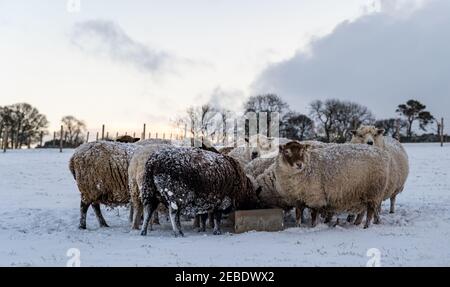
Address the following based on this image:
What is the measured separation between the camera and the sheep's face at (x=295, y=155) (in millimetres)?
11078

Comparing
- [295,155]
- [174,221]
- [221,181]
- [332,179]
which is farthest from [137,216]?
[332,179]

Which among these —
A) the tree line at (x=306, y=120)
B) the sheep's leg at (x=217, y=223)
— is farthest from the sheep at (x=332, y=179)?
the tree line at (x=306, y=120)

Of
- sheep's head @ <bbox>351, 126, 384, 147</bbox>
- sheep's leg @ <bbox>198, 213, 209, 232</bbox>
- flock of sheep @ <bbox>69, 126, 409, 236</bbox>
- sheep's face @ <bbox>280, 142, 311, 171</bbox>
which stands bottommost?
sheep's leg @ <bbox>198, 213, 209, 232</bbox>

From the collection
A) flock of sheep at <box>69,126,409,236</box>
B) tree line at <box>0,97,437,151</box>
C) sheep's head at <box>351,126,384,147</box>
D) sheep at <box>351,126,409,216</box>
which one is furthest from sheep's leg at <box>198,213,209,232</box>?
tree line at <box>0,97,437,151</box>

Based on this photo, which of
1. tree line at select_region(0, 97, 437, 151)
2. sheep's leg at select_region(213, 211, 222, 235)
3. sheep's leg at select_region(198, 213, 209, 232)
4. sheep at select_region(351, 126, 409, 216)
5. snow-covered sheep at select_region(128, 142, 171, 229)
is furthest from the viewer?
tree line at select_region(0, 97, 437, 151)

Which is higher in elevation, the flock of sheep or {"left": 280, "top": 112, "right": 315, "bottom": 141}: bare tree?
{"left": 280, "top": 112, "right": 315, "bottom": 141}: bare tree

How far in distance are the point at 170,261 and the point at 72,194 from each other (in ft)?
46.7

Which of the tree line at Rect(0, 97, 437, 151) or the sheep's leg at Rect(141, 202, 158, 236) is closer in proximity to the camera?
the sheep's leg at Rect(141, 202, 158, 236)

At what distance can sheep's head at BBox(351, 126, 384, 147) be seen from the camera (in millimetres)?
13755

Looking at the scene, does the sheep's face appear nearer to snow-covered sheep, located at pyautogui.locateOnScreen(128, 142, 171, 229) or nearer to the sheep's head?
snow-covered sheep, located at pyautogui.locateOnScreen(128, 142, 171, 229)

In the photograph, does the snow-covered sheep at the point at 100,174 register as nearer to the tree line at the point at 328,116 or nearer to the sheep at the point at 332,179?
the sheep at the point at 332,179

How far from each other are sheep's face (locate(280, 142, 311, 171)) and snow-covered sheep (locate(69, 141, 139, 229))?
11.9 feet

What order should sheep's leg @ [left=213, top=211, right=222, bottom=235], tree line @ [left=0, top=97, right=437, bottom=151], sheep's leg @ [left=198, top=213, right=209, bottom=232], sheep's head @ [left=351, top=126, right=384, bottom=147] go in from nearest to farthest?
sheep's leg @ [left=213, top=211, right=222, bottom=235] < sheep's leg @ [left=198, top=213, right=209, bottom=232] < sheep's head @ [left=351, top=126, right=384, bottom=147] < tree line @ [left=0, top=97, right=437, bottom=151]

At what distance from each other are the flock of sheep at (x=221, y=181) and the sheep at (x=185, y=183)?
0.02 metres
